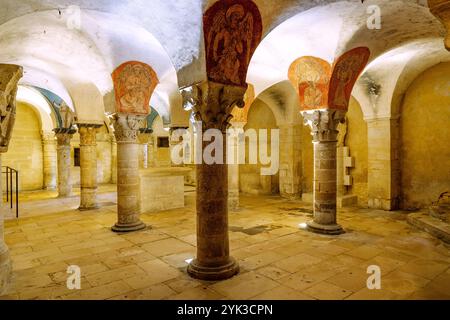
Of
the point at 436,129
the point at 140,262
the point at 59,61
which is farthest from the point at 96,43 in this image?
the point at 436,129

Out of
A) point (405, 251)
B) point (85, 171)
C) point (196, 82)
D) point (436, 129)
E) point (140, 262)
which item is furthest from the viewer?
point (85, 171)

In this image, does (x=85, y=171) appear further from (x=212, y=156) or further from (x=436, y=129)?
(x=436, y=129)

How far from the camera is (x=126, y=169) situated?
6.33 m

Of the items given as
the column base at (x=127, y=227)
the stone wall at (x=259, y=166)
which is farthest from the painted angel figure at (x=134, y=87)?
the stone wall at (x=259, y=166)

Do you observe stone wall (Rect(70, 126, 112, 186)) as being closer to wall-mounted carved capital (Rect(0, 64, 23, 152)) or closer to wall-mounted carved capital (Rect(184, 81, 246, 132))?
wall-mounted carved capital (Rect(0, 64, 23, 152))

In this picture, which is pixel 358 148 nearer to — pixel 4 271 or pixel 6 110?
pixel 6 110

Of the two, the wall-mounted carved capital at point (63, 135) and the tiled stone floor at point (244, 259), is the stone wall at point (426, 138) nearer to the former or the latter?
the tiled stone floor at point (244, 259)

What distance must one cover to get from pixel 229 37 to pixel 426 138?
6.78m

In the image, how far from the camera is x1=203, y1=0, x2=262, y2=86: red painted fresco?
3668mm

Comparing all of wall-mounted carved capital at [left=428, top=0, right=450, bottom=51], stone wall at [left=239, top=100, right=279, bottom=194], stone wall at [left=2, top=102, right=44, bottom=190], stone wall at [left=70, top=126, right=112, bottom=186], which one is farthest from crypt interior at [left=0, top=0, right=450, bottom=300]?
stone wall at [left=70, top=126, right=112, bottom=186]

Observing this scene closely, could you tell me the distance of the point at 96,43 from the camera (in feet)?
18.1

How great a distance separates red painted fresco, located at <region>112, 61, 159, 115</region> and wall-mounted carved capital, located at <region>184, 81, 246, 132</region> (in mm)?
2701
